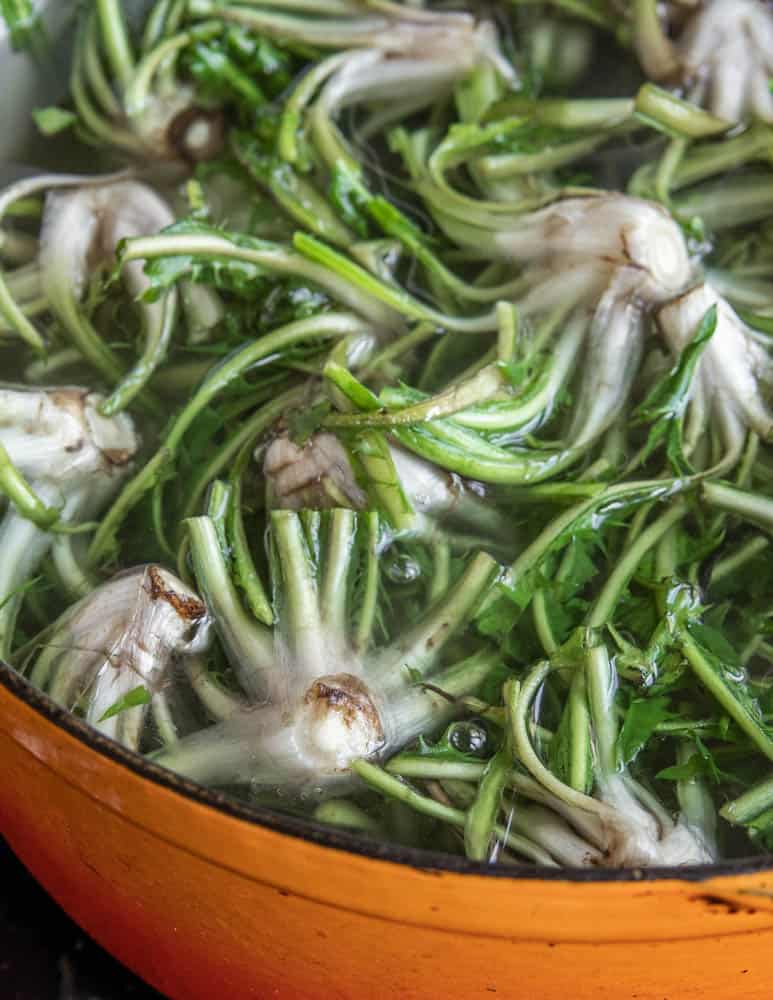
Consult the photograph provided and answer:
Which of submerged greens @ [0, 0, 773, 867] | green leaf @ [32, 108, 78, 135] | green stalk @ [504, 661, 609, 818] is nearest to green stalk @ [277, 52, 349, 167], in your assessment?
submerged greens @ [0, 0, 773, 867]

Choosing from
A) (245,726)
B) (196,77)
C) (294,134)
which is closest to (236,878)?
(245,726)

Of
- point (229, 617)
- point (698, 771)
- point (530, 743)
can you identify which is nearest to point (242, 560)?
point (229, 617)

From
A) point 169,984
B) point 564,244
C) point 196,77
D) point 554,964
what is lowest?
point 169,984

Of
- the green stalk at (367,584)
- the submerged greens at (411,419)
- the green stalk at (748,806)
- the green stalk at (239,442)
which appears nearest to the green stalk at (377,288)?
the submerged greens at (411,419)

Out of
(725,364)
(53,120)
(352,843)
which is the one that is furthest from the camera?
(53,120)

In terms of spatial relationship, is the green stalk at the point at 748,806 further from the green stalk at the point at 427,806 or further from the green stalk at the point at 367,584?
the green stalk at the point at 367,584

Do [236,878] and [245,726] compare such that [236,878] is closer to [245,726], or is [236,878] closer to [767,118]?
[245,726]

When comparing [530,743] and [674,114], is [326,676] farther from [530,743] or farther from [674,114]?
[674,114]

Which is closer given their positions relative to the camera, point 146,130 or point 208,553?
point 208,553
